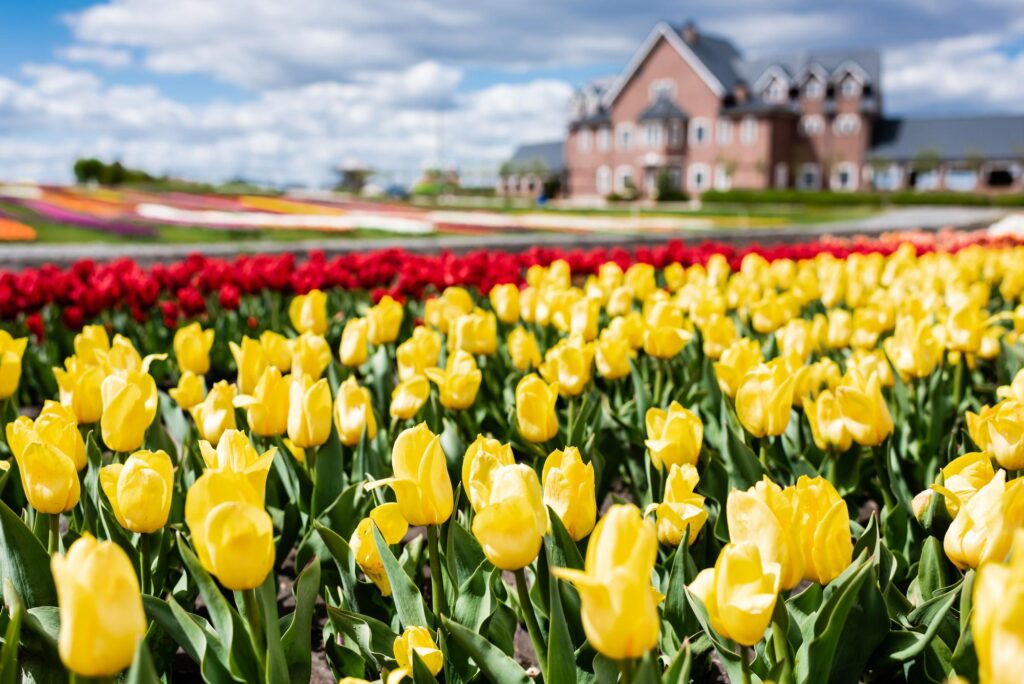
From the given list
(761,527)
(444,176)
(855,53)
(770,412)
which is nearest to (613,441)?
(770,412)

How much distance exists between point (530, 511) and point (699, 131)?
171ft

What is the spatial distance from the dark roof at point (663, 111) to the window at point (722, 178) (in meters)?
3.31

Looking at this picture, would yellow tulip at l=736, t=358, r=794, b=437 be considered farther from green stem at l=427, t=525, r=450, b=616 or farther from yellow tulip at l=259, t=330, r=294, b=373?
yellow tulip at l=259, t=330, r=294, b=373

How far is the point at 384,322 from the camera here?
350 cm

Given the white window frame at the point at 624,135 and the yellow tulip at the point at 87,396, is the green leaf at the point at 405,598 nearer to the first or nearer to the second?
the yellow tulip at the point at 87,396

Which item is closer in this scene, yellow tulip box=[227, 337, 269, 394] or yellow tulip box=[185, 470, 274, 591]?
yellow tulip box=[185, 470, 274, 591]

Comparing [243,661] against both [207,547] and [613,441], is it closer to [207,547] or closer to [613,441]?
[207,547]

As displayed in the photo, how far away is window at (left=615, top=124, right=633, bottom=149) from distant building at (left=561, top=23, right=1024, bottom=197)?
0.06 m

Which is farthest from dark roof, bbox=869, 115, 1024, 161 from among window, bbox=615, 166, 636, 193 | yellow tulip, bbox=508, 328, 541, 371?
yellow tulip, bbox=508, 328, 541, 371

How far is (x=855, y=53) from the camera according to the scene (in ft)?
167

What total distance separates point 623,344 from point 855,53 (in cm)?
5351

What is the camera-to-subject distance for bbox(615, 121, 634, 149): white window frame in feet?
173

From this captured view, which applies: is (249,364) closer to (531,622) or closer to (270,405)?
(270,405)

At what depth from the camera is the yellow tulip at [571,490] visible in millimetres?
1611
